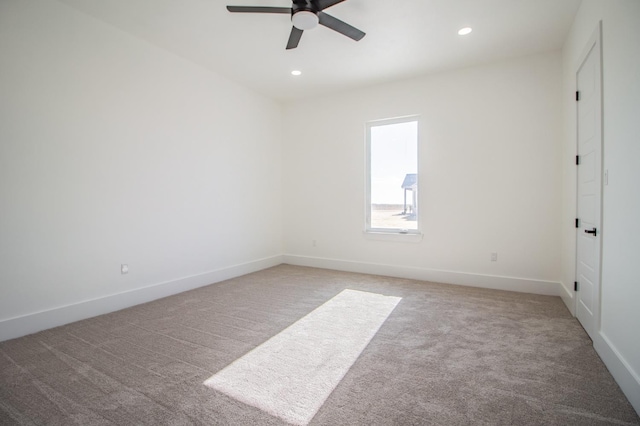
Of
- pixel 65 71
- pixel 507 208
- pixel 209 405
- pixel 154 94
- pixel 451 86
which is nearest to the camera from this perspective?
pixel 209 405

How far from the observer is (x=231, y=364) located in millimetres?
2230

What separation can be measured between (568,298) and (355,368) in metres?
2.67

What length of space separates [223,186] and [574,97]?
4.39 meters

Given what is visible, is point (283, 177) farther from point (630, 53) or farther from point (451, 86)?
point (630, 53)

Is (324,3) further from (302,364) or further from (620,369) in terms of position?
(620,369)

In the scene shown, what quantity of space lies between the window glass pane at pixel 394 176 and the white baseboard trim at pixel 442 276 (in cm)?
66

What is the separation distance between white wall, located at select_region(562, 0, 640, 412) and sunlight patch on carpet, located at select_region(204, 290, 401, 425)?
1.64 meters

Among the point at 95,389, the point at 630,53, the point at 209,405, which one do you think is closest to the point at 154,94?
the point at 95,389

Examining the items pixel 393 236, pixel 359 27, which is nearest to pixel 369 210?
pixel 393 236

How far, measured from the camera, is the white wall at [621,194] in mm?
1747

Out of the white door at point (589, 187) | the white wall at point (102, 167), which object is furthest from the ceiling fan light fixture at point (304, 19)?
the white door at point (589, 187)

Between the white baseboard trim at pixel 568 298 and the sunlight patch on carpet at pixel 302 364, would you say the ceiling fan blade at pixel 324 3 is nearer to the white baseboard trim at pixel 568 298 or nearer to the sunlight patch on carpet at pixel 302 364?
the sunlight patch on carpet at pixel 302 364

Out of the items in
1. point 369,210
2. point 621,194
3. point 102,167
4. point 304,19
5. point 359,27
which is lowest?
point 369,210

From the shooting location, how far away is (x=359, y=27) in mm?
3307
